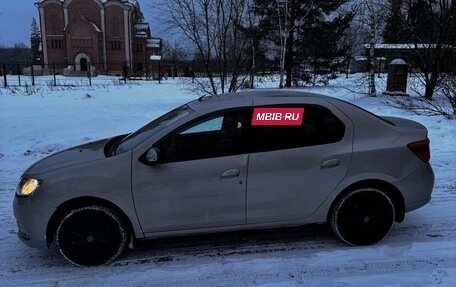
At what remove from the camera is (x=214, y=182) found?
14.1 feet

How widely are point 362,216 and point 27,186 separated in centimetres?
328

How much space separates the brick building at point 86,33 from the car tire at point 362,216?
67.6m

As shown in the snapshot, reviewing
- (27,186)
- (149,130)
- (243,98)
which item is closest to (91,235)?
(27,186)

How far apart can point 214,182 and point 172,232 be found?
636mm

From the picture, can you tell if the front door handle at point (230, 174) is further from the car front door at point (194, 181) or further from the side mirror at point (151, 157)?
the side mirror at point (151, 157)

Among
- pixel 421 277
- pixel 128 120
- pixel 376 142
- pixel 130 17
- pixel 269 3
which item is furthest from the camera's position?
pixel 130 17

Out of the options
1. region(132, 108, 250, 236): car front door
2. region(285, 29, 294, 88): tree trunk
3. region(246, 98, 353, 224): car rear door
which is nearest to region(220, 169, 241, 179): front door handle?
region(132, 108, 250, 236): car front door

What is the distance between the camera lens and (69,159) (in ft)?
14.7

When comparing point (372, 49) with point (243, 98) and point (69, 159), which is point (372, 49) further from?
point (69, 159)

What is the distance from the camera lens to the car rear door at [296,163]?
14.4 ft

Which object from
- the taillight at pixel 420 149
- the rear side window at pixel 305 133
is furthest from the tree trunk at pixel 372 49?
the rear side window at pixel 305 133

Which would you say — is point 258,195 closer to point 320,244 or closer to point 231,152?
point 231,152

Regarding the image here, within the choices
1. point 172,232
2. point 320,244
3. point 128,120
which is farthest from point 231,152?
point 128,120

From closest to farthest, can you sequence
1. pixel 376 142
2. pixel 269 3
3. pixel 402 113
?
pixel 376 142, pixel 402 113, pixel 269 3
